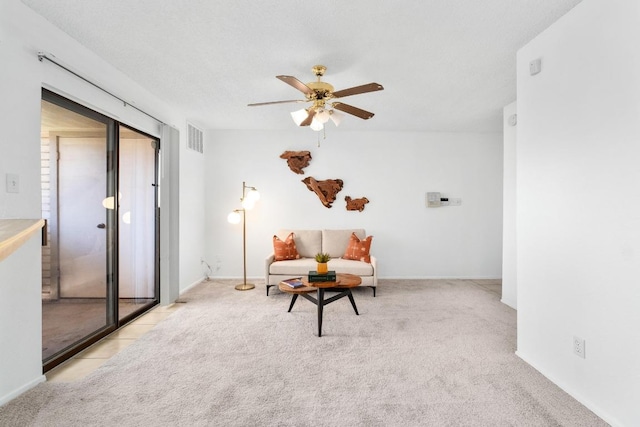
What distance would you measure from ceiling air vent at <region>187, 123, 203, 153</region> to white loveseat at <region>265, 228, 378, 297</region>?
190 centimetres

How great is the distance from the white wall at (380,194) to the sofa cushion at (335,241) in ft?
1.13

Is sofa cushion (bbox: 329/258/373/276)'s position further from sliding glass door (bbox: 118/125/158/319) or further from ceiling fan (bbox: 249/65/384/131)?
sliding glass door (bbox: 118/125/158/319)

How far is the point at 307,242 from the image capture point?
535 centimetres

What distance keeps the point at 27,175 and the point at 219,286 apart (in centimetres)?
324

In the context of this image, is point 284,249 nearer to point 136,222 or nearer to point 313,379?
point 136,222

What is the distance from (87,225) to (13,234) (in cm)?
261

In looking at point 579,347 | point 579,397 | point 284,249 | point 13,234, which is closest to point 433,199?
point 284,249

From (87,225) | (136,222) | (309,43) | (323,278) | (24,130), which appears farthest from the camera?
(136,222)

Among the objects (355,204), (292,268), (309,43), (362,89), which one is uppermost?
(309,43)

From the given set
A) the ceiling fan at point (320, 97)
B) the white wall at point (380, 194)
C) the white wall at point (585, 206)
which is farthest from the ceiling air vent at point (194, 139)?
the white wall at point (585, 206)

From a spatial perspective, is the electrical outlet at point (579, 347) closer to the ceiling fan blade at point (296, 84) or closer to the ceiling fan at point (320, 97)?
the ceiling fan at point (320, 97)

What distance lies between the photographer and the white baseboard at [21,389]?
2055 millimetres

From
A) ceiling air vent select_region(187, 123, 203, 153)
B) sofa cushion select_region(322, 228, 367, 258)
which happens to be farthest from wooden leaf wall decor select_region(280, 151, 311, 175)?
ceiling air vent select_region(187, 123, 203, 153)

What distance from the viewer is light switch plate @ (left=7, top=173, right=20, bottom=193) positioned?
2133 mm
